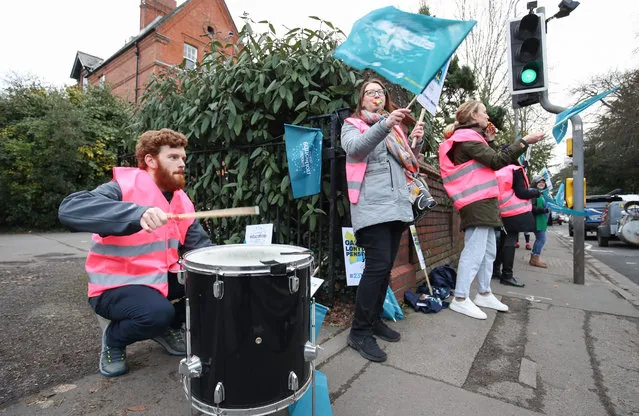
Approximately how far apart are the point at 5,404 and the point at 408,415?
2.04m

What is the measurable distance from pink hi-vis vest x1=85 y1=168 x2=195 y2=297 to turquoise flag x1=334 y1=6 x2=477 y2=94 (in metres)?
1.48

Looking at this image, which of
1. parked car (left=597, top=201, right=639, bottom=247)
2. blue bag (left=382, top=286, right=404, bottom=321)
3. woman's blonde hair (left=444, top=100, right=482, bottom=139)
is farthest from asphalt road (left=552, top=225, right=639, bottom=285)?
blue bag (left=382, top=286, right=404, bottom=321)

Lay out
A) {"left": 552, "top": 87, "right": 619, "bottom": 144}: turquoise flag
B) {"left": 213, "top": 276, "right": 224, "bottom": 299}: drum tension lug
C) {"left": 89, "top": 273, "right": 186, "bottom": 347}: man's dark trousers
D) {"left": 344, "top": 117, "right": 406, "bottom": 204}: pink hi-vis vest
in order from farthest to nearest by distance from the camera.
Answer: {"left": 552, "top": 87, "right": 619, "bottom": 144}: turquoise flag, {"left": 344, "top": 117, "right": 406, "bottom": 204}: pink hi-vis vest, {"left": 89, "top": 273, "right": 186, "bottom": 347}: man's dark trousers, {"left": 213, "top": 276, "right": 224, "bottom": 299}: drum tension lug

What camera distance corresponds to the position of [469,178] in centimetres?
335

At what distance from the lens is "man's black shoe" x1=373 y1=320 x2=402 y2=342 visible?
8.48 feet

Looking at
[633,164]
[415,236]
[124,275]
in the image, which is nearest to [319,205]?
[415,236]

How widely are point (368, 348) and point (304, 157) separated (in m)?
1.54

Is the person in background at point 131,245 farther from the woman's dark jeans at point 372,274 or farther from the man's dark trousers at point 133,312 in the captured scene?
the woman's dark jeans at point 372,274

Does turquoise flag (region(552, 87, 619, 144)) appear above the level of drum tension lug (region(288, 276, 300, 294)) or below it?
above

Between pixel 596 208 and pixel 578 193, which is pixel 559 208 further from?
pixel 596 208

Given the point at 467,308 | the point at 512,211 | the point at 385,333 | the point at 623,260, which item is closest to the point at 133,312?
the point at 385,333

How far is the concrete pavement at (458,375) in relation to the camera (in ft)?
5.84

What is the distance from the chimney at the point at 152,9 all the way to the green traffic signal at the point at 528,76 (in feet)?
84.3

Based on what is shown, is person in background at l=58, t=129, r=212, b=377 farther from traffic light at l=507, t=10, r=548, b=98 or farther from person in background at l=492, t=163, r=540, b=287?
traffic light at l=507, t=10, r=548, b=98
